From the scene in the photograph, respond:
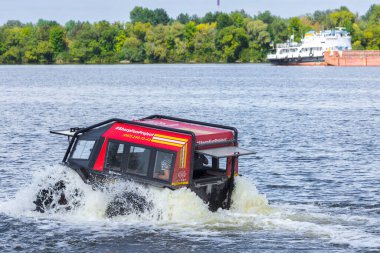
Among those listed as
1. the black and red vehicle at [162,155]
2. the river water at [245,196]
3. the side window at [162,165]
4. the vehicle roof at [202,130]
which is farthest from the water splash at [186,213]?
the vehicle roof at [202,130]

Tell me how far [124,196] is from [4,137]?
25.2 metres

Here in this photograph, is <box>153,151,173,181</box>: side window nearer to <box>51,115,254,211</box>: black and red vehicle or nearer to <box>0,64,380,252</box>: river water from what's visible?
<box>51,115,254,211</box>: black and red vehicle

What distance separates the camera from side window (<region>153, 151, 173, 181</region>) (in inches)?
977

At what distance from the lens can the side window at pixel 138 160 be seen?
2523cm

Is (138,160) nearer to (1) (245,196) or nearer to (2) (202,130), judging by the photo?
(2) (202,130)

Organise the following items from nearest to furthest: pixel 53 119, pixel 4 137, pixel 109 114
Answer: pixel 4 137
pixel 53 119
pixel 109 114

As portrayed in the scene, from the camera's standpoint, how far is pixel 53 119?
62.6 meters

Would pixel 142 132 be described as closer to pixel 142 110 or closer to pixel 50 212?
pixel 50 212

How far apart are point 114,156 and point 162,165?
165cm

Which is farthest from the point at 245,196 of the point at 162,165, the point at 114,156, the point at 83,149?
the point at 83,149

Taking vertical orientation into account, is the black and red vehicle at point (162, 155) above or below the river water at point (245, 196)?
above

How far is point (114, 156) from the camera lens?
25.7 metres

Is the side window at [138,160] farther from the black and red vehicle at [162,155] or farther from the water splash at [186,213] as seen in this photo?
the water splash at [186,213]

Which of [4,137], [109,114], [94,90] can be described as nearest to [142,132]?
[4,137]
